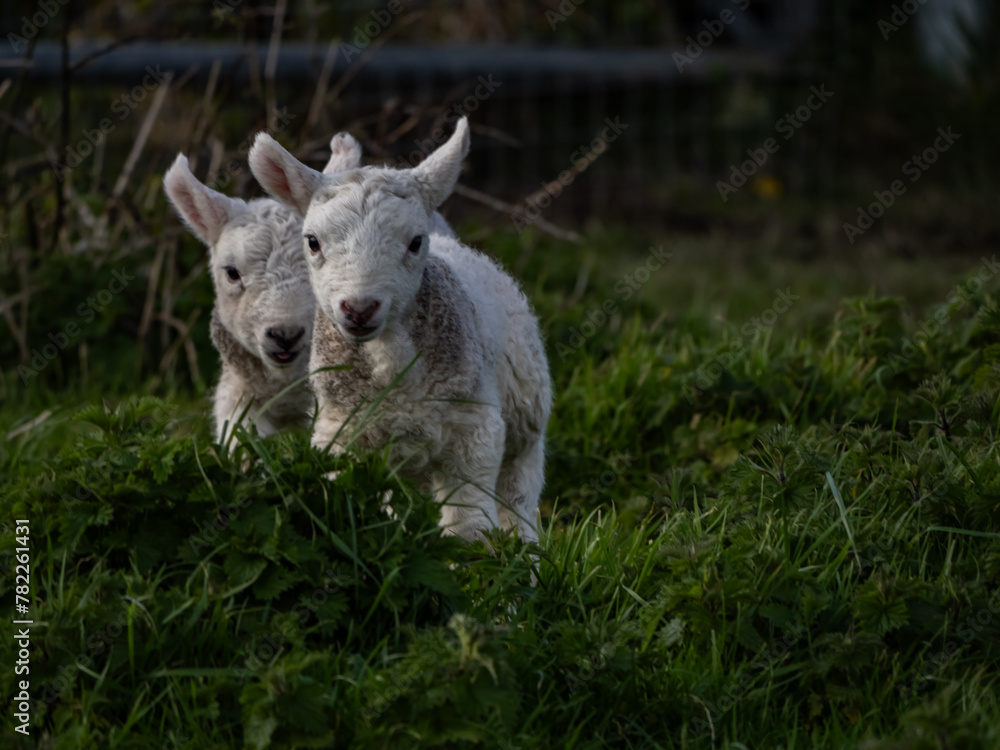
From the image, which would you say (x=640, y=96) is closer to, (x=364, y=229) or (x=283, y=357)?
(x=283, y=357)

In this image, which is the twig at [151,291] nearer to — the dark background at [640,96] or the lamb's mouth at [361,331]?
the dark background at [640,96]

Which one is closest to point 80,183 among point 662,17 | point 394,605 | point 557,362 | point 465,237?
point 465,237

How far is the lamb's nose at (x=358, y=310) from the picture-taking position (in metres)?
3.20

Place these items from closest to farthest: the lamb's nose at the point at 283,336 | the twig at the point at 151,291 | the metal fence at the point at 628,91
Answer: the lamb's nose at the point at 283,336, the twig at the point at 151,291, the metal fence at the point at 628,91

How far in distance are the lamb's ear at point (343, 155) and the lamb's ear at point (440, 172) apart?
0.95ft

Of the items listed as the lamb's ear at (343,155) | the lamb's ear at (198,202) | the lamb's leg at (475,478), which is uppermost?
the lamb's ear at (343,155)

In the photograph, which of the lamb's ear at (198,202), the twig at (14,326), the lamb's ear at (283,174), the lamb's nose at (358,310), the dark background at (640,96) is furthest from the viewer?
the dark background at (640,96)

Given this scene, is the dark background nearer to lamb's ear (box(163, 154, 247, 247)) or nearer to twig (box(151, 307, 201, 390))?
twig (box(151, 307, 201, 390))

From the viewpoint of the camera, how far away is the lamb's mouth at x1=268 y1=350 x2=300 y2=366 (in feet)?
13.0

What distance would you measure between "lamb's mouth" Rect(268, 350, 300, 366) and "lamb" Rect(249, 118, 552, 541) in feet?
0.88

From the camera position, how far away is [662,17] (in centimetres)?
1119

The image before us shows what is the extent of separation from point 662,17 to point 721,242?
117 inches

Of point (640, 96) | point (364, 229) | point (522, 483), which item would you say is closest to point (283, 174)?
point (364, 229)

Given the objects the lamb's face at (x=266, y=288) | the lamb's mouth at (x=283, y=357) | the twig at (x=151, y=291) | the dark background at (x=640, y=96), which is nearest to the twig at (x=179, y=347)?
the twig at (x=151, y=291)
